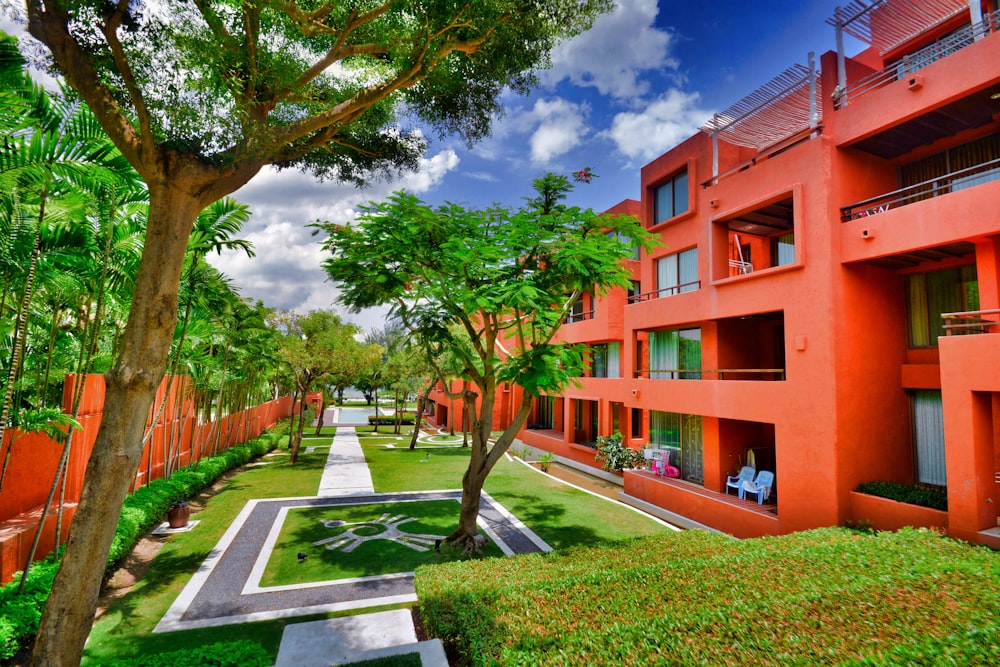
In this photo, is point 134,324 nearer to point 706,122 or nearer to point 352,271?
point 352,271

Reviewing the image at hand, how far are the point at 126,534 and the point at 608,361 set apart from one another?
1859cm

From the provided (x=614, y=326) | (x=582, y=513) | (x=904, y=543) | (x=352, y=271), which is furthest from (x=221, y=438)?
(x=904, y=543)

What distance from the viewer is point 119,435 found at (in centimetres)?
546

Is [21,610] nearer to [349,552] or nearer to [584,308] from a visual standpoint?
[349,552]

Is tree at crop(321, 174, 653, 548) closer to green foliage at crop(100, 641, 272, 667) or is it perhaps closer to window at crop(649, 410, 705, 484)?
green foliage at crop(100, 641, 272, 667)

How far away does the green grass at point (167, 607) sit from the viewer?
7230 millimetres

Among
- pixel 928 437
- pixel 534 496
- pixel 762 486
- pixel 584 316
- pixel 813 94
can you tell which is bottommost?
pixel 534 496

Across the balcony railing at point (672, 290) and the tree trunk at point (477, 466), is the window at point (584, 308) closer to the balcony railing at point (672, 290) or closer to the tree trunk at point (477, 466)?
the balcony railing at point (672, 290)

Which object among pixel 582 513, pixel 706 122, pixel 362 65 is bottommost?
pixel 582 513

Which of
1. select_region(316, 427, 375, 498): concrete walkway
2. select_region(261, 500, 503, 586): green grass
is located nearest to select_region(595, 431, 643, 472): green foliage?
select_region(261, 500, 503, 586): green grass

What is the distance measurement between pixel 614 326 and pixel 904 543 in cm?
1396

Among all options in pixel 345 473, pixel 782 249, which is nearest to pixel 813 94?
pixel 782 249

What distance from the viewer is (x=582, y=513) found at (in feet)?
48.9

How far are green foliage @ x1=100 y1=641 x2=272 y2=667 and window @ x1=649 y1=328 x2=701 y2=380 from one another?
13.3 meters
